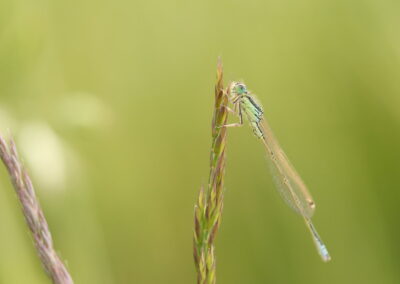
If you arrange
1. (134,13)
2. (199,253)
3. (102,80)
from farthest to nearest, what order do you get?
(134,13)
(102,80)
(199,253)

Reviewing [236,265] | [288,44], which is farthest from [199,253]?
[288,44]

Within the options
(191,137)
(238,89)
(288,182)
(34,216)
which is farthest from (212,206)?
(191,137)

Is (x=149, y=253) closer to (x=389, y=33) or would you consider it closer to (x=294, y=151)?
(x=294, y=151)

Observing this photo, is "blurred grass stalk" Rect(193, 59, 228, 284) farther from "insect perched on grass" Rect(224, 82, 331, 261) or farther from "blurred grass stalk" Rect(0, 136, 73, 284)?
"insect perched on grass" Rect(224, 82, 331, 261)

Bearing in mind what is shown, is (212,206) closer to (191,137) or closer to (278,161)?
(278,161)

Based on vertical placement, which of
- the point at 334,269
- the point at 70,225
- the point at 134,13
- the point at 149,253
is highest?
the point at 134,13

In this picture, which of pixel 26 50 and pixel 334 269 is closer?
pixel 26 50

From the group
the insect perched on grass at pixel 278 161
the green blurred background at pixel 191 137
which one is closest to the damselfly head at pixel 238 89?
the insect perched on grass at pixel 278 161

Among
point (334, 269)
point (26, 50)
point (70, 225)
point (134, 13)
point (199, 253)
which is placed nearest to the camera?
point (199, 253)
